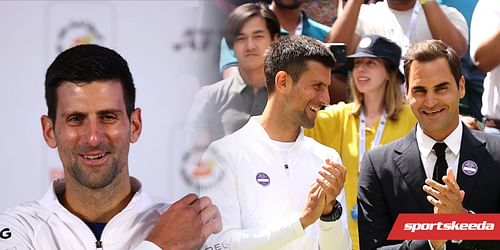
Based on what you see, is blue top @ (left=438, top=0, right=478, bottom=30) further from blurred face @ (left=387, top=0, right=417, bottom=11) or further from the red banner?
the red banner

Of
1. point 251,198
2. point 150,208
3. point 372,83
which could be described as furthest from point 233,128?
point 372,83

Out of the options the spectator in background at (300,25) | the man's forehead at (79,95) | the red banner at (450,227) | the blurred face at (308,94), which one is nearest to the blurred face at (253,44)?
the blurred face at (308,94)

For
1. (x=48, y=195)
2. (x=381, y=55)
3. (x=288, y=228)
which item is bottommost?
(x=288, y=228)

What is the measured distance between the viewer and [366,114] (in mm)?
2859

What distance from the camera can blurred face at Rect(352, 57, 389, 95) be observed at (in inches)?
114

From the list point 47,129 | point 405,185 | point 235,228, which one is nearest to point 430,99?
point 405,185

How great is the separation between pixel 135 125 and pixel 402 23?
4.32ft

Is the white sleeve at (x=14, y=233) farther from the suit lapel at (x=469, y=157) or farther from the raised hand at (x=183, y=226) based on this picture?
the suit lapel at (x=469, y=157)

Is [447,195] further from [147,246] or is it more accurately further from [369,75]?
[147,246]

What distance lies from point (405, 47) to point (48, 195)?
57.7 inches

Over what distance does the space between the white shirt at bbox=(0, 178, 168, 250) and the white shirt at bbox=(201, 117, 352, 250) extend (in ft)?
0.62

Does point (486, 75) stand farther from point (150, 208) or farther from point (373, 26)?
point (150, 208)

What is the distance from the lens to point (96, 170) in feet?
6.86

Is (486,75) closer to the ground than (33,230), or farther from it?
farther from it
